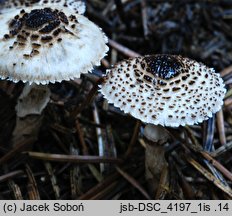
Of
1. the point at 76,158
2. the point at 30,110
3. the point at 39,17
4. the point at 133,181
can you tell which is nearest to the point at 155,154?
the point at 133,181

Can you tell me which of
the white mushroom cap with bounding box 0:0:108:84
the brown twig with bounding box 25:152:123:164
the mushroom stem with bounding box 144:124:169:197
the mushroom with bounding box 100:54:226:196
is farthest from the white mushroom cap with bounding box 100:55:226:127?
the brown twig with bounding box 25:152:123:164

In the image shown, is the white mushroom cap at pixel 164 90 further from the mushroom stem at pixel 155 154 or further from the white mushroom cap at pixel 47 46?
the mushroom stem at pixel 155 154

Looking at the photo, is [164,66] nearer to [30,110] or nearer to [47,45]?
[47,45]

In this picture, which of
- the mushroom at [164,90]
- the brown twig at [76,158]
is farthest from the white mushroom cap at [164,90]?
the brown twig at [76,158]

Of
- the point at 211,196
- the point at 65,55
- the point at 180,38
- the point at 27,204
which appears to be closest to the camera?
the point at 65,55

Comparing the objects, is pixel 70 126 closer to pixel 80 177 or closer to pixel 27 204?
pixel 80 177

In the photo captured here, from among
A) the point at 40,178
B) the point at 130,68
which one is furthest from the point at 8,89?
the point at 130,68

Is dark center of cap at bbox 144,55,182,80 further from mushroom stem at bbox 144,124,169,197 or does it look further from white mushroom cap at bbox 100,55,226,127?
mushroom stem at bbox 144,124,169,197

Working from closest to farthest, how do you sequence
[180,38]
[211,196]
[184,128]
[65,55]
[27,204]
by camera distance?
1. [65,55]
2. [27,204]
3. [211,196]
4. [184,128]
5. [180,38]
